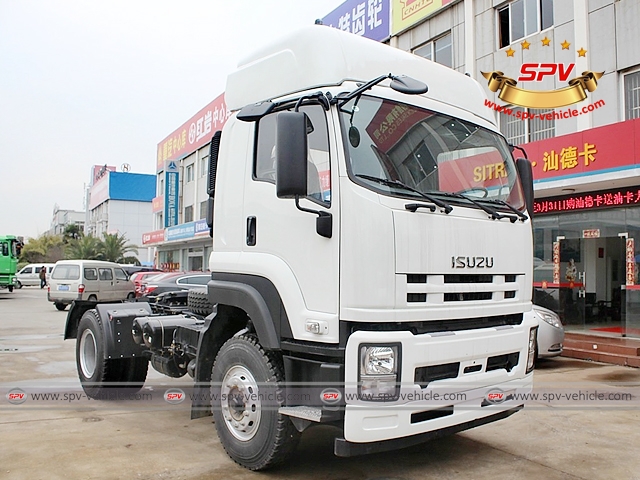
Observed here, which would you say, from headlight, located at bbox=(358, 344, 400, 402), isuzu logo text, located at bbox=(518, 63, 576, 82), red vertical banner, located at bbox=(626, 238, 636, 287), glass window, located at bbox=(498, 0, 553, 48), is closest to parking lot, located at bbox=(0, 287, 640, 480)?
headlight, located at bbox=(358, 344, 400, 402)

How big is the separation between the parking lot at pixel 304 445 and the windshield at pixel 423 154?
1.99m

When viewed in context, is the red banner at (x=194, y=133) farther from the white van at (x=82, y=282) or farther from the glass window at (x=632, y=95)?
the glass window at (x=632, y=95)

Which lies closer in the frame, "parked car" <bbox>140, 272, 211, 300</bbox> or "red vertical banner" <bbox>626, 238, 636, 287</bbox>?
"red vertical banner" <bbox>626, 238, 636, 287</bbox>

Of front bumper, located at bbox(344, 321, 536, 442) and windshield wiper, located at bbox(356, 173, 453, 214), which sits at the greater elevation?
windshield wiper, located at bbox(356, 173, 453, 214)

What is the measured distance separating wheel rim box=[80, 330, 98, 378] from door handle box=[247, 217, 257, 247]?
121 inches

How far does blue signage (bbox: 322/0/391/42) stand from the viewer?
1705 cm

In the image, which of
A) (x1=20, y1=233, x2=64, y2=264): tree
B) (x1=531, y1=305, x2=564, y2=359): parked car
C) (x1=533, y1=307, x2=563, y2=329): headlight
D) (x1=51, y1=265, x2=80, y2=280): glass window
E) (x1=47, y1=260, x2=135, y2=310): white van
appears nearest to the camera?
(x1=531, y1=305, x2=564, y2=359): parked car

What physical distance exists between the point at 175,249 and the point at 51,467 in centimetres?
3251

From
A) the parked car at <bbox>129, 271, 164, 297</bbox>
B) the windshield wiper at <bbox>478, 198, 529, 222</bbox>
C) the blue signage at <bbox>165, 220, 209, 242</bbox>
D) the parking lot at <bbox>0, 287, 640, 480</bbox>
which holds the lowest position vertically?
the parking lot at <bbox>0, 287, 640, 480</bbox>

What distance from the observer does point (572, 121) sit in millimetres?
11852

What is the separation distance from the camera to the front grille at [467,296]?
12.8 ft

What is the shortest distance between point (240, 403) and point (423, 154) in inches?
86.9

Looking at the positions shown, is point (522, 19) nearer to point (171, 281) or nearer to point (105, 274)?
point (171, 281)

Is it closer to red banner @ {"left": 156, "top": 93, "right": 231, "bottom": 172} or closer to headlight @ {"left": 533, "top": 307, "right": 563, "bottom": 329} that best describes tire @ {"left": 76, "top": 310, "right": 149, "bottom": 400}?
headlight @ {"left": 533, "top": 307, "right": 563, "bottom": 329}
